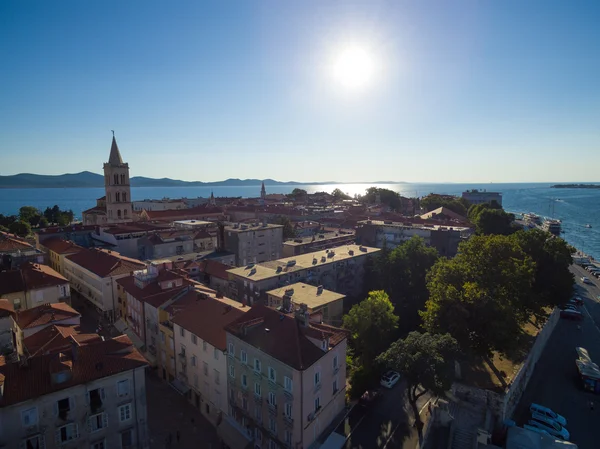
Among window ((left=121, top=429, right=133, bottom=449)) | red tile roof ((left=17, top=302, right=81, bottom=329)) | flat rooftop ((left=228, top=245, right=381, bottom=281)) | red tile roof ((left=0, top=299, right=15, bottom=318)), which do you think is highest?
flat rooftop ((left=228, top=245, right=381, bottom=281))

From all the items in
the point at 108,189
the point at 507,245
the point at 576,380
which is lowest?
the point at 576,380

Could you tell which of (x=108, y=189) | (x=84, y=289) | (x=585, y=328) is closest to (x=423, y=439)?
(x=585, y=328)

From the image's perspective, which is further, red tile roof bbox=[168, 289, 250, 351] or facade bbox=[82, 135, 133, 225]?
facade bbox=[82, 135, 133, 225]

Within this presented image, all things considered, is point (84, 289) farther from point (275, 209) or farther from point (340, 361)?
point (275, 209)

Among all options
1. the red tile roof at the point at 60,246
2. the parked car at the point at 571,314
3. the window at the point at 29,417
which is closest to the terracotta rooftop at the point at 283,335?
the window at the point at 29,417

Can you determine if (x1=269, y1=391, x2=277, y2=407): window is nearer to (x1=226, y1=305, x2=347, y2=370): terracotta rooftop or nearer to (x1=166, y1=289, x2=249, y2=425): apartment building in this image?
(x1=226, y1=305, x2=347, y2=370): terracotta rooftop

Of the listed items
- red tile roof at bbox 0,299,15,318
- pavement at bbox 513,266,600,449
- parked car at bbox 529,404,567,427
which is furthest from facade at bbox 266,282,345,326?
red tile roof at bbox 0,299,15,318

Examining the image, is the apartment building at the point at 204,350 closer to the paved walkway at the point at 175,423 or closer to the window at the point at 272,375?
the paved walkway at the point at 175,423
